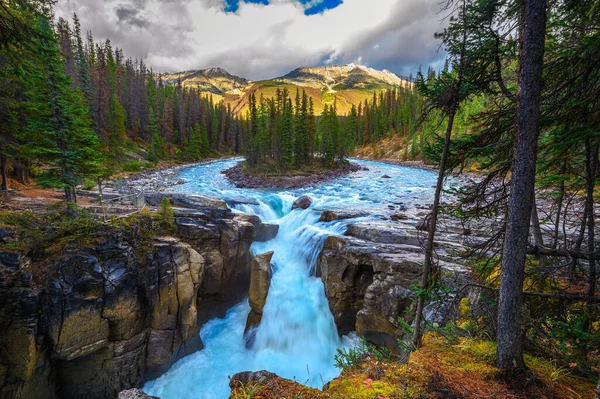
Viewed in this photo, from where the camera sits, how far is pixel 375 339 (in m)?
11.2

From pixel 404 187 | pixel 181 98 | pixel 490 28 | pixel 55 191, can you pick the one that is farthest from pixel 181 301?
pixel 181 98

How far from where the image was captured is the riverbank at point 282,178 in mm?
Result: 38625

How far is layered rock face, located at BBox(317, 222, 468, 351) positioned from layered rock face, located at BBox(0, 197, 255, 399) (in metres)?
7.29

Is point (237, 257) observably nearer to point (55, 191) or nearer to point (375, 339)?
point (375, 339)

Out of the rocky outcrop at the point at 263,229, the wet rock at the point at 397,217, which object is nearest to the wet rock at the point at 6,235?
the rocky outcrop at the point at 263,229

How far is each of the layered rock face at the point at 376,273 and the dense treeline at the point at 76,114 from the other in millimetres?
12297

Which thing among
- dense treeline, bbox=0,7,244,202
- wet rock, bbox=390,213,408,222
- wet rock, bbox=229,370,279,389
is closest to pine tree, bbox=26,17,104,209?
dense treeline, bbox=0,7,244,202

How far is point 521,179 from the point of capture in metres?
4.28

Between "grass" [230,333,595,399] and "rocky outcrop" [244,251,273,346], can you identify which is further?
"rocky outcrop" [244,251,273,346]

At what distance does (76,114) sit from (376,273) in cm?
1640

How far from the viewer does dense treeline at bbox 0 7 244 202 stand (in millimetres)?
8992

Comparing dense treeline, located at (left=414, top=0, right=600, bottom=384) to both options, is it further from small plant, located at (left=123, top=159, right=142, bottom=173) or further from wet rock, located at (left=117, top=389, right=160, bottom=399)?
small plant, located at (left=123, top=159, right=142, bottom=173)

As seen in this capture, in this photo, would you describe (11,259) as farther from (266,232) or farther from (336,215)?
(336,215)

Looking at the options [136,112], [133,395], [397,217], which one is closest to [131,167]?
[136,112]
